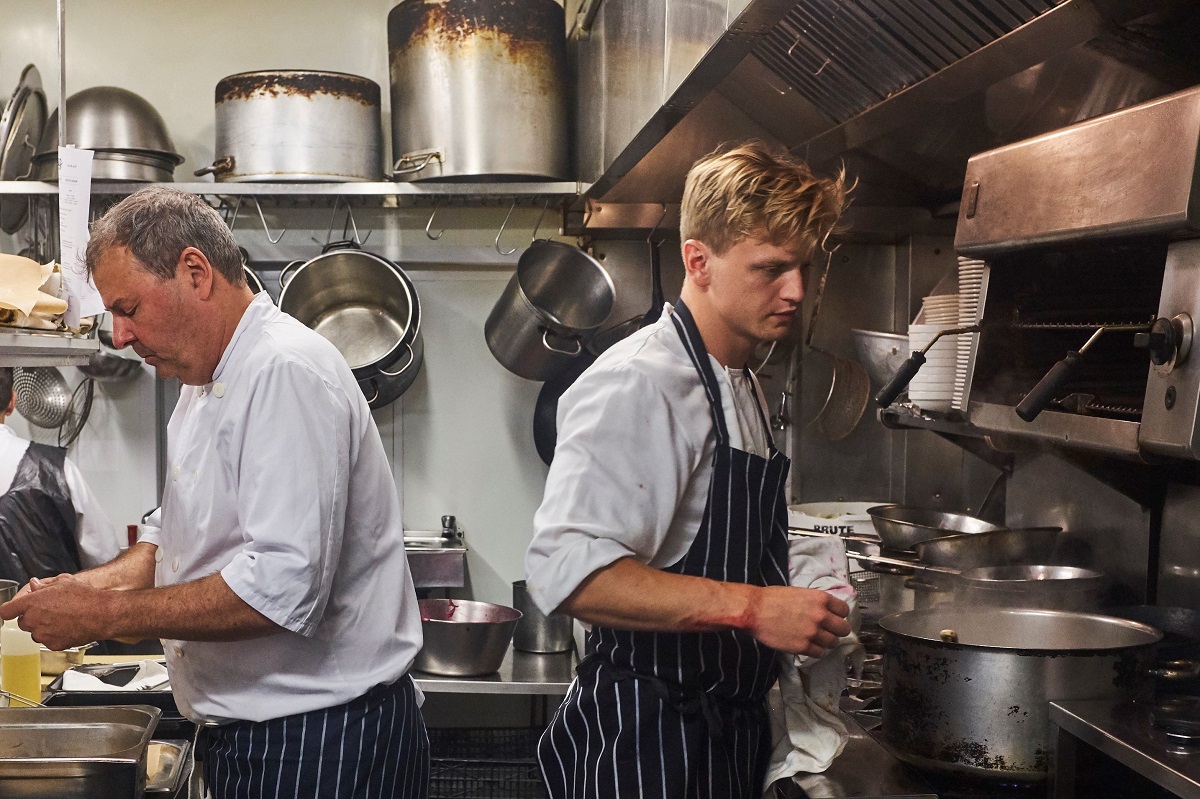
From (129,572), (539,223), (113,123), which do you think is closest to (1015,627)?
(129,572)

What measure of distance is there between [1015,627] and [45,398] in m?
3.28

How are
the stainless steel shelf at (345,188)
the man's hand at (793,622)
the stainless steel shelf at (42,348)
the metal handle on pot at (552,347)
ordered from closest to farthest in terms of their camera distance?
the man's hand at (793,622) < the stainless steel shelf at (42,348) < the metal handle on pot at (552,347) < the stainless steel shelf at (345,188)

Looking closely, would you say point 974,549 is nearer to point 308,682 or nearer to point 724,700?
point 724,700

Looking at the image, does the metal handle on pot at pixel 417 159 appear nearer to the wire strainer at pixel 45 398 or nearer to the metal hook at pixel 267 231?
the metal hook at pixel 267 231

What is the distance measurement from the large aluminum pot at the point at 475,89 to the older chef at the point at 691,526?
1937 mm

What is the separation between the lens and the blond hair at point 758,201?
1444 mm

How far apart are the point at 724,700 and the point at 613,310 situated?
235 centimetres

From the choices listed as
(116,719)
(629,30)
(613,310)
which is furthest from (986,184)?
(613,310)

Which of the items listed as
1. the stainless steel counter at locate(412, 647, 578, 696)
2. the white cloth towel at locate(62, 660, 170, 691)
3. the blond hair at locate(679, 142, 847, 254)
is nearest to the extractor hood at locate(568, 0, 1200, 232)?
the blond hair at locate(679, 142, 847, 254)

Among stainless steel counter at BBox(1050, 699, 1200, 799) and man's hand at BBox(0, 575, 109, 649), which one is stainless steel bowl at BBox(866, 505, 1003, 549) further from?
man's hand at BBox(0, 575, 109, 649)

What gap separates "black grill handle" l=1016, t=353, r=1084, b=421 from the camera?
1527 mm

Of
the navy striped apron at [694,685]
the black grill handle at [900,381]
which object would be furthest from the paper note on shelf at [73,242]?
the black grill handle at [900,381]

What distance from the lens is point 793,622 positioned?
137cm

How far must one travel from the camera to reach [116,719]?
5.67 feet
